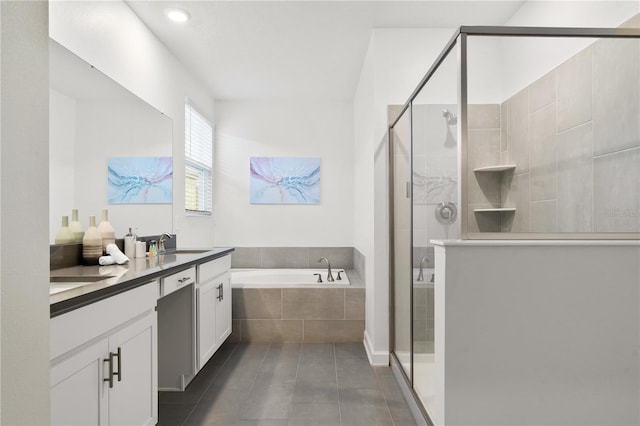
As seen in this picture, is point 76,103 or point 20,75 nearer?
point 20,75

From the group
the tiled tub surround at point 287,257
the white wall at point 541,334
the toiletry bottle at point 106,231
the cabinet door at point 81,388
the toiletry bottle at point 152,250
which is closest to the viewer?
the cabinet door at point 81,388

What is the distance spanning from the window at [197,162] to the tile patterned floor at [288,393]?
1.63m

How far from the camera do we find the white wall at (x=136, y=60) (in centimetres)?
209

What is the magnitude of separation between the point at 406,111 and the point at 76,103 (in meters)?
1.97

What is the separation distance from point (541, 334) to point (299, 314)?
7.82 feet

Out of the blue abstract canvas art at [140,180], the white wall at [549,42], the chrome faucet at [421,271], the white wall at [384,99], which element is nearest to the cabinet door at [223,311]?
the blue abstract canvas art at [140,180]

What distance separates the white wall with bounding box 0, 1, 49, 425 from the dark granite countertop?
47 centimetres

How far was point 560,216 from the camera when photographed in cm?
176

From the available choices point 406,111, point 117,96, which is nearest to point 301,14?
point 406,111

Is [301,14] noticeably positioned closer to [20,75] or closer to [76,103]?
[76,103]

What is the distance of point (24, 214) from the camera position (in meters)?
0.70

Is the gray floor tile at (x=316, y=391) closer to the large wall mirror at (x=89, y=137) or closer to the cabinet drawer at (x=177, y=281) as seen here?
the cabinet drawer at (x=177, y=281)

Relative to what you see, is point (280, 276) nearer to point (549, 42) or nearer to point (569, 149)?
point (569, 149)

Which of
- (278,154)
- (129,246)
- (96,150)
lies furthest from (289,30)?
(129,246)
